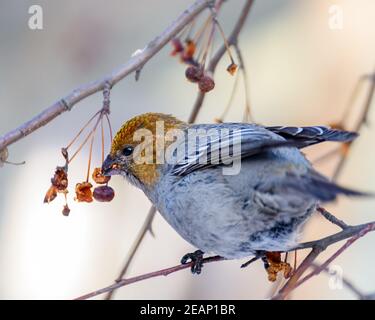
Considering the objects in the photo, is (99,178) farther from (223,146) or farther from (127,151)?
(223,146)

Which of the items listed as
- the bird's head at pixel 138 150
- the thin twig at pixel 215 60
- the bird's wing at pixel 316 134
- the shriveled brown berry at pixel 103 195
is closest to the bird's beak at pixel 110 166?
the bird's head at pixel 138 150

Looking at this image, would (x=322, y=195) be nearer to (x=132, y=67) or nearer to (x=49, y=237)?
(x=132, y=67)

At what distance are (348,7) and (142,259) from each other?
280 centimetres

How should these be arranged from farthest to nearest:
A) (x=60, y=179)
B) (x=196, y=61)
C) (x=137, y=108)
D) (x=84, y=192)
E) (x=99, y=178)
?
(x=137, y=108), (x=99, y=178), (x=196, y=61), (x=84, y=192), (x=60, y=179)

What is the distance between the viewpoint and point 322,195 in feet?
9.68

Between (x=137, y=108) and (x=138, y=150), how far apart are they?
2957 millimetres

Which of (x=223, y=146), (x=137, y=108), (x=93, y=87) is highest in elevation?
(x=137, y=108)

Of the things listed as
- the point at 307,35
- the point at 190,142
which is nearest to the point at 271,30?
the point at 307,35

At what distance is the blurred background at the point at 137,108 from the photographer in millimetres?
6129

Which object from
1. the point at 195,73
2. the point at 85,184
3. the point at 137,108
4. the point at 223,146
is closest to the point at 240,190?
the point at 223,146

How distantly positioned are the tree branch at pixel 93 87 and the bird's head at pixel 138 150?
67cm

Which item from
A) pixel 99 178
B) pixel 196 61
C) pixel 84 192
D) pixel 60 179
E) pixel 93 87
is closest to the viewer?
pixel 93 87

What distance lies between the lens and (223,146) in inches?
142

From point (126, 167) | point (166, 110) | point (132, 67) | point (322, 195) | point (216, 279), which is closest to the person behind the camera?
point (322, 195)
